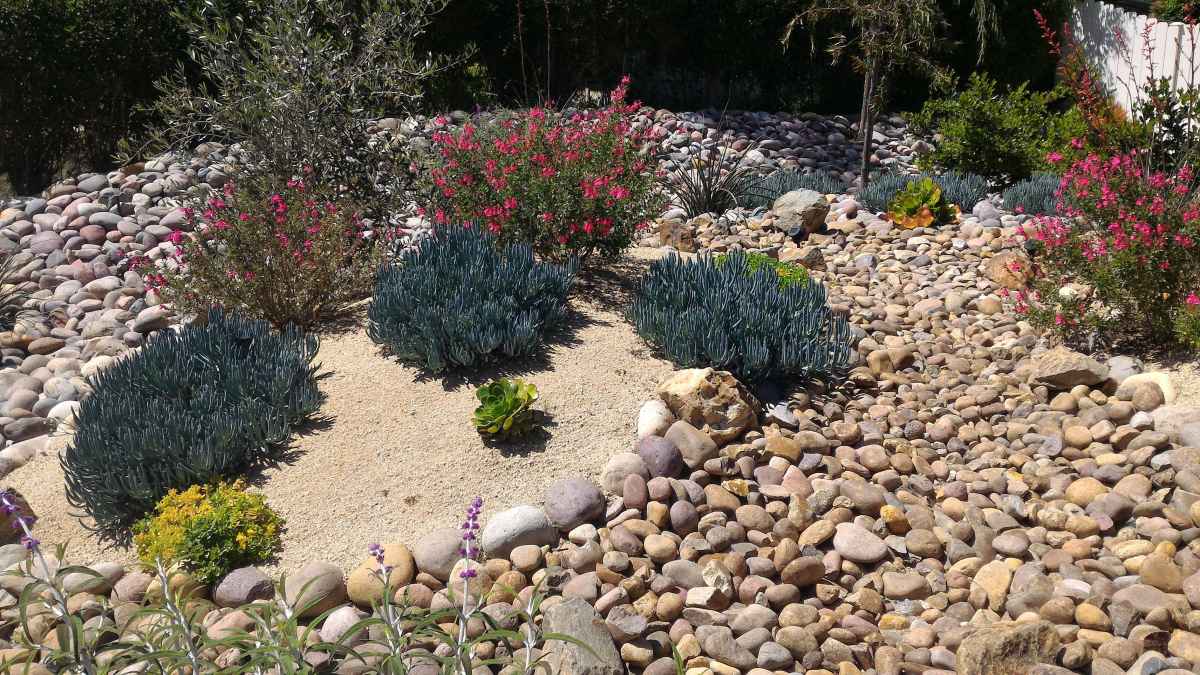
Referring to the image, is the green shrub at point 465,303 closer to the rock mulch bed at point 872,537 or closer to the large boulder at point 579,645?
the rock mulch bed at point 872,537

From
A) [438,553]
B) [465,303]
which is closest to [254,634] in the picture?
[438,553]

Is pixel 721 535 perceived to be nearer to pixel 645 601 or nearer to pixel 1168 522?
pixel 645 601

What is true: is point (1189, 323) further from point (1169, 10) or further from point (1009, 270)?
point (1169, 10)

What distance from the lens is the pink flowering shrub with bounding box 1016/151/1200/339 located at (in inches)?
210

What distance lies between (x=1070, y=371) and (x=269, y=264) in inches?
180

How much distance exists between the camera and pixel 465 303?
16.9 feet

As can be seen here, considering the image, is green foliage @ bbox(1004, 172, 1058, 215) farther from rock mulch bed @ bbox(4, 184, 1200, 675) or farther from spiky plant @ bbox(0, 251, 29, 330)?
spiky plant @ bbox(0, 251, 29, 330)

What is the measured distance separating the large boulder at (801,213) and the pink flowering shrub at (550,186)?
5.86 ft

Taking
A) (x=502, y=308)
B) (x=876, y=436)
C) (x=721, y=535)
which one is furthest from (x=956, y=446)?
(x=502, y=308)

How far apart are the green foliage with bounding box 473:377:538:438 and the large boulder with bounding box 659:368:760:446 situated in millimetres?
718

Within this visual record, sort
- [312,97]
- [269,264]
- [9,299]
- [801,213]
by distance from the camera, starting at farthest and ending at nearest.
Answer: [801,213] → [312,97] → [9,299] → [269,264]

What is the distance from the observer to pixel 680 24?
1312 centimetres

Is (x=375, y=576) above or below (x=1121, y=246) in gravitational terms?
below

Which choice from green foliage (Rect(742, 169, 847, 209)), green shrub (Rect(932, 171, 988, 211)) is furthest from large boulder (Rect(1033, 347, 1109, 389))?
green foliage (Rect(742, 169, 847, 209))
